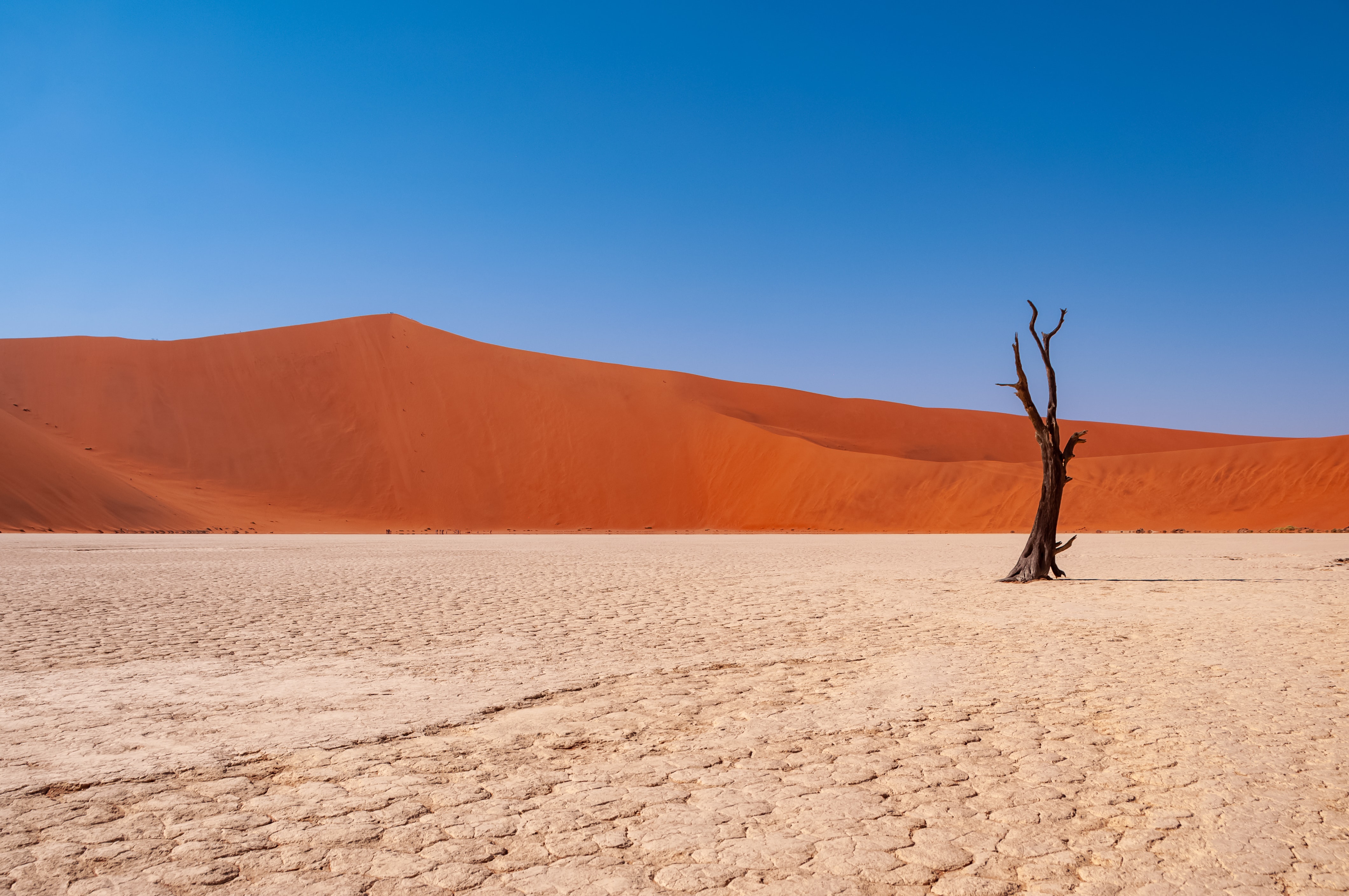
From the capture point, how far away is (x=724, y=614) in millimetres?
8805

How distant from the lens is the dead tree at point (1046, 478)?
1287 centimetres

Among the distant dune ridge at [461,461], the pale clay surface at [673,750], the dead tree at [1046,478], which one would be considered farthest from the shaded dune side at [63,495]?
the dead tree at [1046,478]

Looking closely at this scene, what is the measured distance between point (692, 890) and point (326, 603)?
318 inches

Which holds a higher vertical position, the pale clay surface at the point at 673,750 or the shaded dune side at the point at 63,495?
the shaded dune side at the point at 63,495

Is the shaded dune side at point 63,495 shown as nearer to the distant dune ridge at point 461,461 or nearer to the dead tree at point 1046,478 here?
the distant dune ridge at point 461,461

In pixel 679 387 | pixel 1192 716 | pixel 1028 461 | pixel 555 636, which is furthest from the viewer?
pixel 1028 461

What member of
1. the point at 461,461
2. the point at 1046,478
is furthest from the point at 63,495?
the point at 1046,478

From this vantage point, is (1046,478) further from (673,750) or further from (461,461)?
(461,461)

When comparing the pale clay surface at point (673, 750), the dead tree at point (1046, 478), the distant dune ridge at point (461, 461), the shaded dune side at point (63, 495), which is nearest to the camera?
the pale clay surface at point (673, 750)

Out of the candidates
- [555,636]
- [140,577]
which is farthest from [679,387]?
[555,636]

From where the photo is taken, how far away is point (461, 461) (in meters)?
45.0

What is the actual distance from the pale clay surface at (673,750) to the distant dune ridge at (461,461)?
94.7 ft

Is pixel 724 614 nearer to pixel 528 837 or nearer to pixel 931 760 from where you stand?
pixel 931 760

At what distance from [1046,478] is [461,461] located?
35.2 meters
